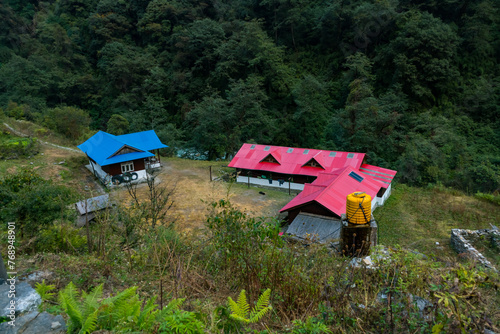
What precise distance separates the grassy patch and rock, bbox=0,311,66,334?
12.2m

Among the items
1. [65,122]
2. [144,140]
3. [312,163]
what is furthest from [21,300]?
[65,122]

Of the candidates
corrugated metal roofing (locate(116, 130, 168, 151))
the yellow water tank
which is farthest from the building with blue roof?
the yellow water tank

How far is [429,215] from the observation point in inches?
608

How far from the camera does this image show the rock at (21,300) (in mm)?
2752

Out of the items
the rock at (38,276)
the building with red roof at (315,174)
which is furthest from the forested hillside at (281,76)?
the rock at (38,276)

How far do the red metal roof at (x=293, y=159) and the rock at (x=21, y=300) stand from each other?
51.6 feet

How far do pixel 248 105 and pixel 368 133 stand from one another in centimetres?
995

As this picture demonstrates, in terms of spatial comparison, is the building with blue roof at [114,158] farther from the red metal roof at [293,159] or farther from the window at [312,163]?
the window at [312,163]

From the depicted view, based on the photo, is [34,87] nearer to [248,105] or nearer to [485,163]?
[248,105]

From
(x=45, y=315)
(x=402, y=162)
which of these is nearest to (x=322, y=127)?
(x=402, y=162)

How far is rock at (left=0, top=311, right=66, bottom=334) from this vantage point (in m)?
2.52

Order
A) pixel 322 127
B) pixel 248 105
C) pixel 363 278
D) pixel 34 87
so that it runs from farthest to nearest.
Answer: pixel 34 87
pixel 322 127
pixel 248 105
pixel 363 278

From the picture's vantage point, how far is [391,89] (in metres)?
26.0

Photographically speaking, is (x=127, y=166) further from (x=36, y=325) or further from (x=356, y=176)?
(x=36, y=325)
